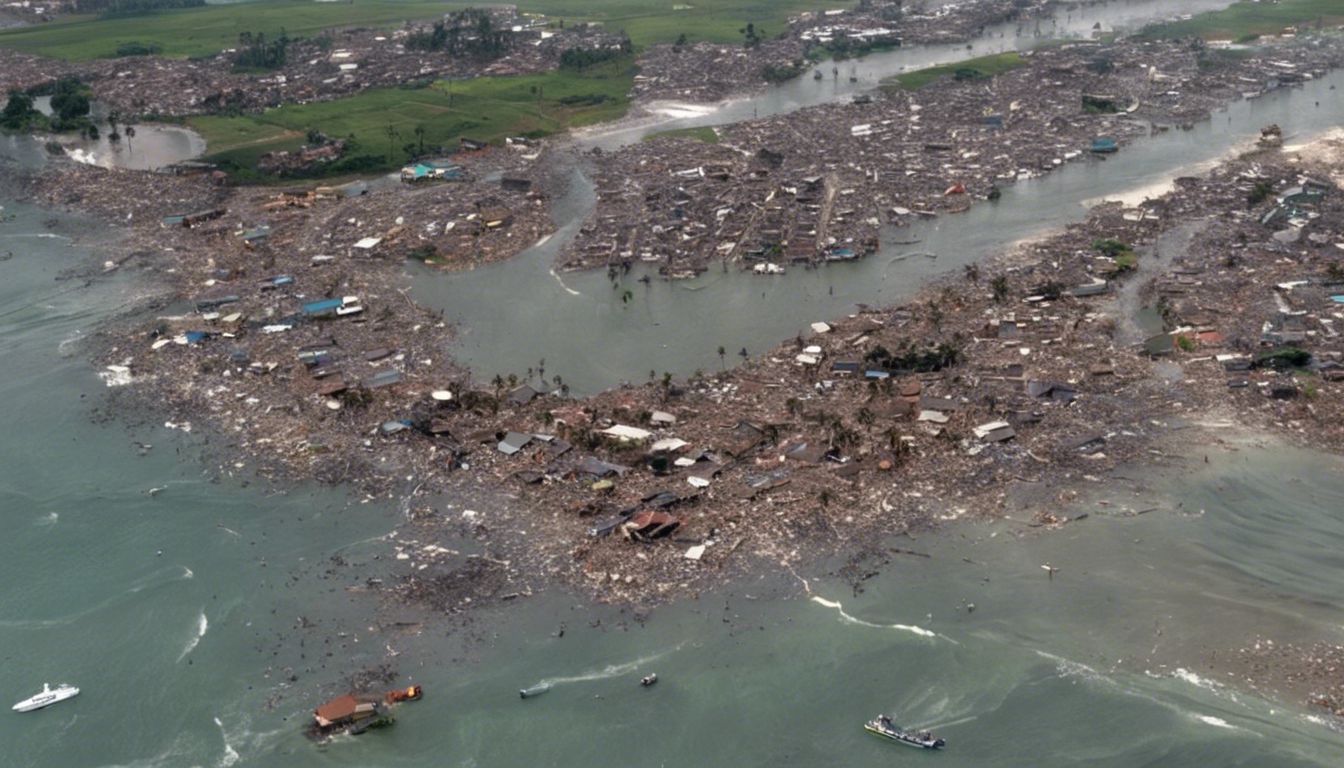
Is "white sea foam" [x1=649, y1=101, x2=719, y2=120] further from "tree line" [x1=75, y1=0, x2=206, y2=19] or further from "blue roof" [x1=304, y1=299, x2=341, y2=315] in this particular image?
"tree line" [x1=75, y1=0, x2=206, y2=19]

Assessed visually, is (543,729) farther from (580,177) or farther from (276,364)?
(580,177)

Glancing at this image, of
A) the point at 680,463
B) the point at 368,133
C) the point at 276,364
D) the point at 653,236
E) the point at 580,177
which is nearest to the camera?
the point at 680,463

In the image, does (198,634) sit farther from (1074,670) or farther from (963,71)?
(963,71)

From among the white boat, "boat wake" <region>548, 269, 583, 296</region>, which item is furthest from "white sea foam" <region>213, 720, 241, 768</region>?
"boat wake" <region>548, 269, 583, 296</region>

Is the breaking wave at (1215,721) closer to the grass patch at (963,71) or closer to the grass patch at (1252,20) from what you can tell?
the grass patch at (963,71)

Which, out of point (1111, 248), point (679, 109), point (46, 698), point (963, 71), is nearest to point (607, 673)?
point (46, 698)

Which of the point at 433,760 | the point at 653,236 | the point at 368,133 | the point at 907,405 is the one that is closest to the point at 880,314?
the point at 907,405
